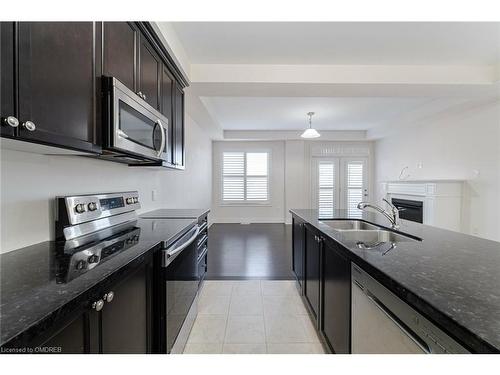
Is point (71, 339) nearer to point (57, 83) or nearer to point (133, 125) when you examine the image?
point (57, 83)

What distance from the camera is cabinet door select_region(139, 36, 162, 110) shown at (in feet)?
5.74

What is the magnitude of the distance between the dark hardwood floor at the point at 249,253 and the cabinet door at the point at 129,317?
201cm

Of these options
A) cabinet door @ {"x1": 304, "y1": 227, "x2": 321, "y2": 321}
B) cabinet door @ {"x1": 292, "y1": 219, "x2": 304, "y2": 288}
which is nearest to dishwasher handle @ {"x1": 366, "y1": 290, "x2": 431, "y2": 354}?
cabinet door @ {"x1": 304, "y1": 227, "x2": 321, "y2": 321}

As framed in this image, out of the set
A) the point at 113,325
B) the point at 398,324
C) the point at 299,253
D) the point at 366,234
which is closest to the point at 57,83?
the point at 113,325

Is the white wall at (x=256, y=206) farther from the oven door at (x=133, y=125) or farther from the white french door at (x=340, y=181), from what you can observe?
the oven door at (x=133, y=125)

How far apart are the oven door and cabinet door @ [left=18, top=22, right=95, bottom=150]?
0.37 feet

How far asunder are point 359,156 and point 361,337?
7.15 m

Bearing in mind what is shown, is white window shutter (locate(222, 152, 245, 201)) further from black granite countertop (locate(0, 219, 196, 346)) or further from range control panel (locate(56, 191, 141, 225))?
black granite countertop (locate(0, 219, 196, 346))

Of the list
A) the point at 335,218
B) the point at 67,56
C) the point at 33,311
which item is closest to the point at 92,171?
the point at 67,56

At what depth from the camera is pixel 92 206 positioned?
1.57 m

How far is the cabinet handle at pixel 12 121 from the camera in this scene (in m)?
0.76

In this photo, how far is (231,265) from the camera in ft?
12.1

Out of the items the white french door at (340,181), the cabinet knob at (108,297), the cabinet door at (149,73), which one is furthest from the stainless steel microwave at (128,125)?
the white french door at (340,181)

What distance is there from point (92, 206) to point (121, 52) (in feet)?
3.13
